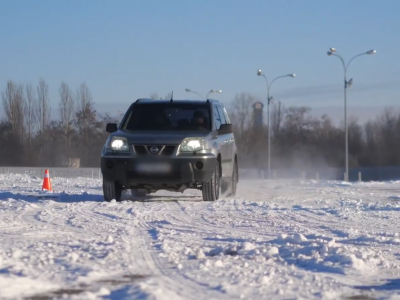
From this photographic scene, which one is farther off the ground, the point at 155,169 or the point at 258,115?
the point at 258,115

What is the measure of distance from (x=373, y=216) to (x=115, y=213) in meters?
3.72

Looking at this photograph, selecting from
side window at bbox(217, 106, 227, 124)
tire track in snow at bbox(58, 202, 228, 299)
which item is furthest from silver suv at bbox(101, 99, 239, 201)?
side window at bbox(217, 106, 227, 124)

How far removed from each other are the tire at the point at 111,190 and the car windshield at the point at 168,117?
3.50 feet

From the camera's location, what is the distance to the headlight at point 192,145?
10648 mm

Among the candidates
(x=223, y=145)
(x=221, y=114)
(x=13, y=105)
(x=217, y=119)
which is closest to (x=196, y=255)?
(x=223, y=145)

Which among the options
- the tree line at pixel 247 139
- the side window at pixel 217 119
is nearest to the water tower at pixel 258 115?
the tree line at pixel 247 139

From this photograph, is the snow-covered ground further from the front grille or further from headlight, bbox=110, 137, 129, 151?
headlight, bbox=110, 137, 129, 151

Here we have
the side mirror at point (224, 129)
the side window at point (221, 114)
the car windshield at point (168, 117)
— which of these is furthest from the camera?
the side window at point (221, 114)

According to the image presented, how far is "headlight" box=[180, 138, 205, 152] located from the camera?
34.9 feet

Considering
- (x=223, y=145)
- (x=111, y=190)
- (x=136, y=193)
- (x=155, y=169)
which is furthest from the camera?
(x=136, y=193)

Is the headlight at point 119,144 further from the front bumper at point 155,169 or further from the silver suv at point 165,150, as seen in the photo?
the front bumper at point 155,169

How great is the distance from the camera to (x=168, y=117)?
38.3 ft

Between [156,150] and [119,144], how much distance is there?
25.8 inches

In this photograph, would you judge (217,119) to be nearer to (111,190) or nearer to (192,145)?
(192,145)
